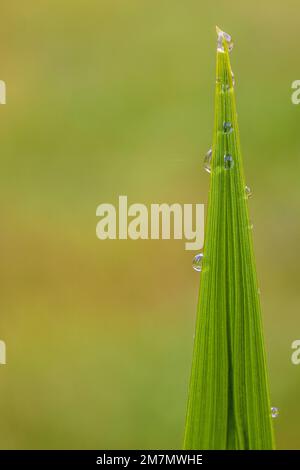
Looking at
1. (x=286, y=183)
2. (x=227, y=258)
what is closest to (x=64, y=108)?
(x=286, y=183)

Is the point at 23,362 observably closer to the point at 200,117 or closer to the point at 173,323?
the point at 173,323
